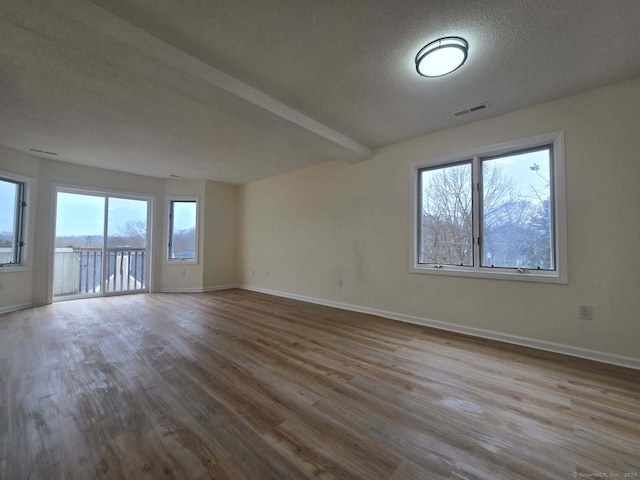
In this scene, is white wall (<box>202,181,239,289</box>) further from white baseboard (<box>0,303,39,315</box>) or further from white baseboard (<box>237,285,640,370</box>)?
white baseboard (<box>237,285,640,370</box>)

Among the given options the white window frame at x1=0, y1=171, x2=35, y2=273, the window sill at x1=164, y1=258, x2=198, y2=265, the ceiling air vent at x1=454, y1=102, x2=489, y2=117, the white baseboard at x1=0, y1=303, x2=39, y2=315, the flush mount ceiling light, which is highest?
the ceiling air vent at x1=454, y1=102, x2=489, y2=117

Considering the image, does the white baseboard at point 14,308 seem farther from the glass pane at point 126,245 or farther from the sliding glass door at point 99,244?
the glass pane at point 126,245

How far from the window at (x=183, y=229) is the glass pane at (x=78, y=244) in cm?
126

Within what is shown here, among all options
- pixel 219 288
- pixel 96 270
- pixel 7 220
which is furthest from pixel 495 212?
pixel 7 220

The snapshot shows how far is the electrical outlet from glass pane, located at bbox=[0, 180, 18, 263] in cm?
759

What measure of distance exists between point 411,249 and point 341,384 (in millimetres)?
2190

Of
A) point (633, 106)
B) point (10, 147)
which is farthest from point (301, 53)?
point (10, 147)

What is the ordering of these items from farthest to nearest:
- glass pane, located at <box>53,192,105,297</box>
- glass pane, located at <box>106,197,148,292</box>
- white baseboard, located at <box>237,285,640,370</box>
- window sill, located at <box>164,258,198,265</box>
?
window sill, located at <box>164,258,198,265</box>, glass pane, located at <box>106,197,148,292</box>, glass pane, located at <box>53,192,105,297</box>, white baseboard, located at <box>237,285,640,370</box>

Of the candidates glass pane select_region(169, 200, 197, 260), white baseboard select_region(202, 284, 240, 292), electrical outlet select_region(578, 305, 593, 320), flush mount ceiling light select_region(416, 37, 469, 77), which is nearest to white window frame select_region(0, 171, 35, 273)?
glass pane select_region(169, 200, 197, 260)

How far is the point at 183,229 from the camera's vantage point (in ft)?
19.8

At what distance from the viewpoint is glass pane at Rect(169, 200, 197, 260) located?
5992 millimetres

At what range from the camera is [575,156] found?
2557 mm

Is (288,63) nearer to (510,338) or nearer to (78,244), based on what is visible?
(510,338)

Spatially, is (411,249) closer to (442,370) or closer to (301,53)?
(442,370)
